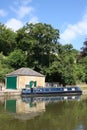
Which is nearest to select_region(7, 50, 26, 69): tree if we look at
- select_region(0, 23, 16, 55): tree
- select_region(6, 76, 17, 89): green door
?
select_region(6, 76, 17, 89): green door

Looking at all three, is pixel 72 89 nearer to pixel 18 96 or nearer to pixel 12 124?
pixel 18 96

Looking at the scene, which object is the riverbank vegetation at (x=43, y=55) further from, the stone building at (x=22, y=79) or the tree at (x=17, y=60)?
the stone building at (x=22, y=79)

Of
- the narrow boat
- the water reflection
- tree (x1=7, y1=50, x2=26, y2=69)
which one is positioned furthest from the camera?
tree (x1=7, y1=50, x2=26, y2=69)

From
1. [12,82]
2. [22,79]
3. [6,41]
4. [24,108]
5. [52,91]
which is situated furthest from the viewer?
[6,41]

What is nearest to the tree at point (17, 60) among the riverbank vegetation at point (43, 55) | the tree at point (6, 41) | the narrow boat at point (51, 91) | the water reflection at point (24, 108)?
the riverbank vegetation at point (43, 55)

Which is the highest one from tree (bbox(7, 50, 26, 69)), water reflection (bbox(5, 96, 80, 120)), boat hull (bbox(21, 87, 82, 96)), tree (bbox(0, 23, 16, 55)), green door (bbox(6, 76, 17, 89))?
tree (bbox(0, 23, 16, 55))

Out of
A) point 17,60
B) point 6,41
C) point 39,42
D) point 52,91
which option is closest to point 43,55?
point 39,42

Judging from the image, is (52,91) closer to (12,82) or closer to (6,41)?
(12,82)

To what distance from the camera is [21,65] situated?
51188 mm

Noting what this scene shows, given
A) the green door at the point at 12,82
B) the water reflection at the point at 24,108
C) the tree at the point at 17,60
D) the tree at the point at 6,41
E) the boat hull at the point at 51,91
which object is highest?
the tree at the point at 6,41

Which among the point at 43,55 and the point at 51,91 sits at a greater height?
the point at 43,55

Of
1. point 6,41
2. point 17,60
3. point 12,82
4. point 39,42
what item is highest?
point 6,41

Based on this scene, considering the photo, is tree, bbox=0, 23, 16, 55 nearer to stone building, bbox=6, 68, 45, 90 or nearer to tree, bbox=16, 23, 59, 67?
tree, bbox=16, 23, 59, 67

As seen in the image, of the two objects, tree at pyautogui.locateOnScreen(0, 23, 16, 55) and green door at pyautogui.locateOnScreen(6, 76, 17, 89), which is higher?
tree at pyautogui.locateOnScreen(0, 23, 16, 55)
